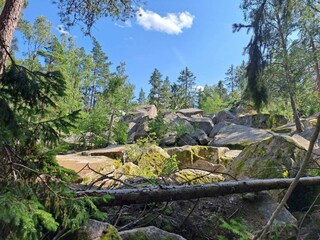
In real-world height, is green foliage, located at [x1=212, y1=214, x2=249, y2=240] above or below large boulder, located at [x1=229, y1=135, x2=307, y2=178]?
below

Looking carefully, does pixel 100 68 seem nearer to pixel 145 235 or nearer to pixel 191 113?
pixel 191 113

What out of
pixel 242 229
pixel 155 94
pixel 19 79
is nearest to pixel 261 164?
pixel 242 229

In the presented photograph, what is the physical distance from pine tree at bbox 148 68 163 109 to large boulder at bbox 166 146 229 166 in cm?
4032

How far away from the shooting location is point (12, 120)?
73.2 inches

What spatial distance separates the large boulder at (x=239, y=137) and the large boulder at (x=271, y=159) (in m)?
8.41


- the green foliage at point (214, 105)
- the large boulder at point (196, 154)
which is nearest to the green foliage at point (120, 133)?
the large boulder at point (196, 154)

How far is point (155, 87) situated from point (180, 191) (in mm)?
54148

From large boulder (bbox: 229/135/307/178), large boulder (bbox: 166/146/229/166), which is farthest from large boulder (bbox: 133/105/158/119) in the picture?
large boulder (bbox: 229/135/307/178)

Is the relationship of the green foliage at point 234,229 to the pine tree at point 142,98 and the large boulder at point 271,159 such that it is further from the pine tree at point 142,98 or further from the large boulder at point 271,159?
the pine tree at point 142,98

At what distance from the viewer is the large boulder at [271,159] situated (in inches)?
187

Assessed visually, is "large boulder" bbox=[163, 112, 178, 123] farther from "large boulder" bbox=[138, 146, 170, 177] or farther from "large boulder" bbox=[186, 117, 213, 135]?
"large boulder" bbox=[138, 146, 170, 177]

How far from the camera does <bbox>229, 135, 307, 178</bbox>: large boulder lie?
4758 mm

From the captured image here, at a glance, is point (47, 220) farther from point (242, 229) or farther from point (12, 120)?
point (242, 229)

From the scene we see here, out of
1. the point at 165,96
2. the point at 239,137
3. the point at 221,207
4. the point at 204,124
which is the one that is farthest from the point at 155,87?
the point at 221,207
